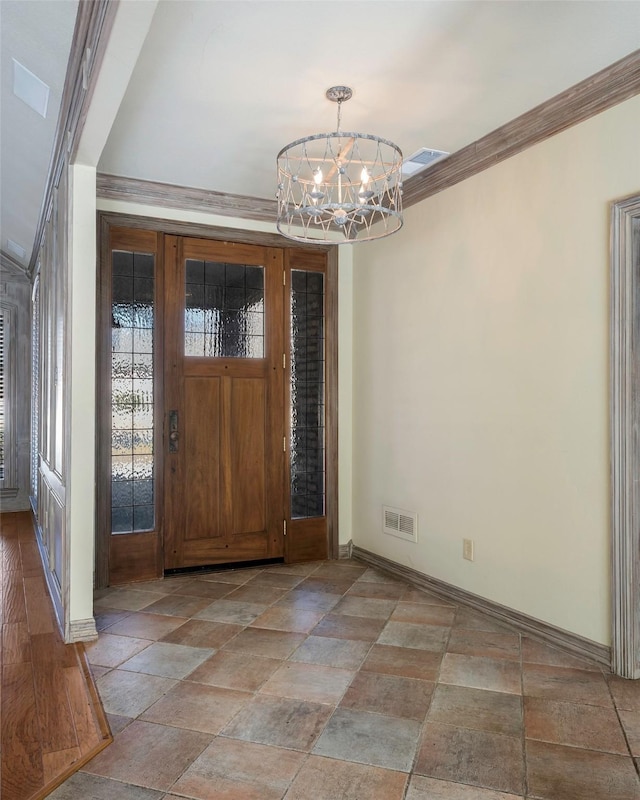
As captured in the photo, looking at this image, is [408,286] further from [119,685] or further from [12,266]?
[12,266]

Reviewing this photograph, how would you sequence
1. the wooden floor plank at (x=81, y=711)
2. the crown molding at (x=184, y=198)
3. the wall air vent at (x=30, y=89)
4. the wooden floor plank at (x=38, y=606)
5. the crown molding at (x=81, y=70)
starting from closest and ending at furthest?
1. the crown molding at (x=81, y=70)
2. the wooden floor plank at (x=81, y=711)
3. the wall air vent at (x=30, y=89)
4. the wooden floor plank at (x=38, y=606)
5. the crown molding at (x=184, y=198)

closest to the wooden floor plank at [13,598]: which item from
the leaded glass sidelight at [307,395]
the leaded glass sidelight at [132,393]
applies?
the leaded glass sidelight at [132,393]

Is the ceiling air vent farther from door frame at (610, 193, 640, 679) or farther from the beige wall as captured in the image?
door frame at (610, 193, 640, 679)

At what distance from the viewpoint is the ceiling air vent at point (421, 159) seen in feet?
12.1

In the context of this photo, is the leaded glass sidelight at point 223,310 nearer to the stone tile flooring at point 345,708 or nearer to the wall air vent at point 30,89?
the wall air vent at point 30,89

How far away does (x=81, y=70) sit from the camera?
2.62 m

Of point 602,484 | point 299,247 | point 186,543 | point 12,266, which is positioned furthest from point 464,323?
point 12,266

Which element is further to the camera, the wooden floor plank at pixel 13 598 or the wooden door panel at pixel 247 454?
the wooden door panel at pixel 247 454

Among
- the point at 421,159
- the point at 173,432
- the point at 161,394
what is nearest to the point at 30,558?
the point at 173,432

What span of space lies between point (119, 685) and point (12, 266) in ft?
19.7

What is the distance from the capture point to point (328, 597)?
4.01m

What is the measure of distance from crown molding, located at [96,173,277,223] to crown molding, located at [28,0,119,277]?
1.48 ft

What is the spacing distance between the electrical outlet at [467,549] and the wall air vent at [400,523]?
499 mm

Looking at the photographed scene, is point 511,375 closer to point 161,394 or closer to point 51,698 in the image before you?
point 161,394
